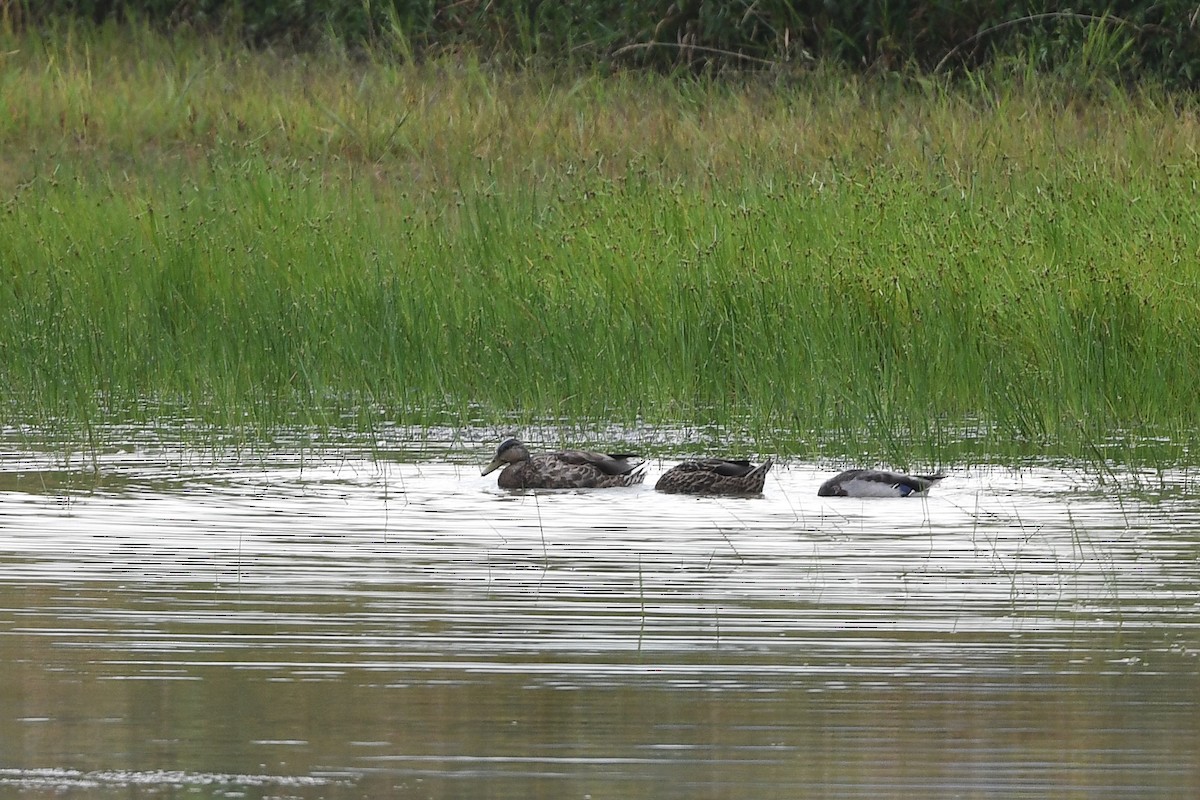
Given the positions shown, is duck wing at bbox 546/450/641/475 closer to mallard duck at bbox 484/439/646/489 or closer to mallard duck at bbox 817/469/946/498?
mallard duck at bbox 484/439/646/489

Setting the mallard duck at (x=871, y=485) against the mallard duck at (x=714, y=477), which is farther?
the mallard duck at (x=714, y=477)

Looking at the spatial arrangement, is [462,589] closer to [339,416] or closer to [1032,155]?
[339,416]

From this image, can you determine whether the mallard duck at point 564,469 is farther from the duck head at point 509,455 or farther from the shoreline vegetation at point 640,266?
the shoreline vegetation at point 640,266

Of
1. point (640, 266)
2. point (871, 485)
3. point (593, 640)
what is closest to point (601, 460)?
point (871, 485)

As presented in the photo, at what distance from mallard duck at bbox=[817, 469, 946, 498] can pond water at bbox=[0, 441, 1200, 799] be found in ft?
0.29

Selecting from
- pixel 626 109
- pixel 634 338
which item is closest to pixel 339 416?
pixel 634 338

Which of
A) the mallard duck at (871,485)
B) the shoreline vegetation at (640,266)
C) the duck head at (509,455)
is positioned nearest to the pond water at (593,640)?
the mallard duck at (871,485)

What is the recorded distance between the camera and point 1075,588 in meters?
6.31

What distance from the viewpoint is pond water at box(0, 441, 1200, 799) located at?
4.29 m

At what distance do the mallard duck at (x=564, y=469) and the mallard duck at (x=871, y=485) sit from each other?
0.86 meters

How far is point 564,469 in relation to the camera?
8.87 m

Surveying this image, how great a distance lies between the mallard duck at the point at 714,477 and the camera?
27.1 ft

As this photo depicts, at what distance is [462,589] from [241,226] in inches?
318

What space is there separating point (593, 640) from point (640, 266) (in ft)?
22.5
